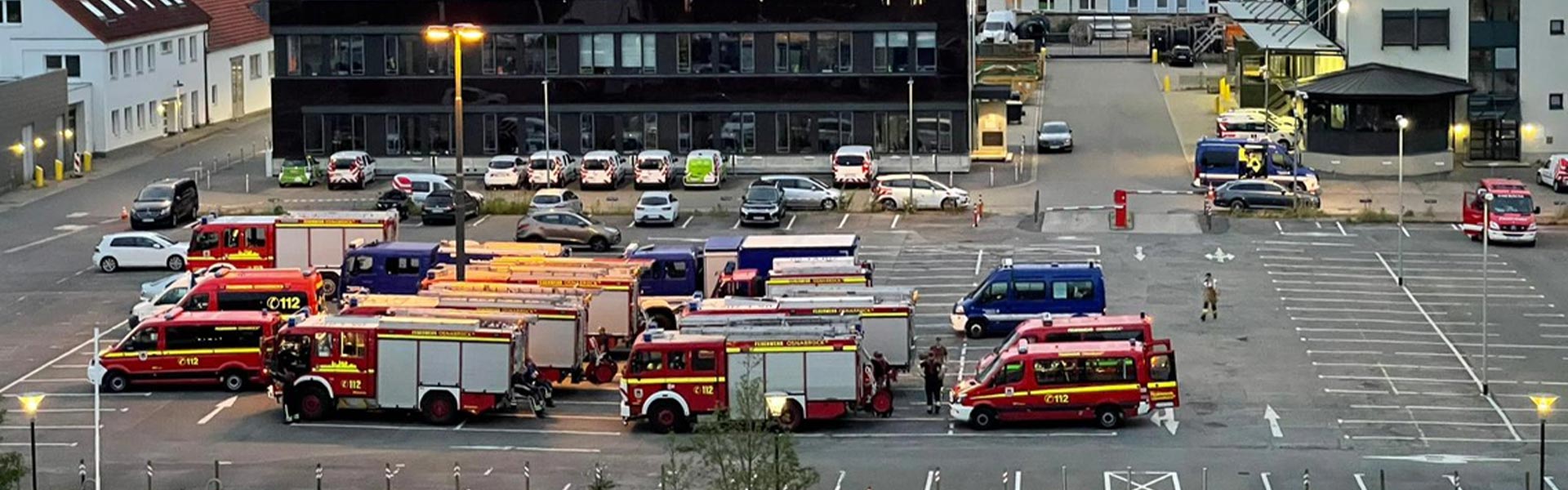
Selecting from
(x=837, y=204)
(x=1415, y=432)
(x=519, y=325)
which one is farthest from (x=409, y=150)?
(x=1415, y=432)

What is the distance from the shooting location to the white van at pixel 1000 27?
127m

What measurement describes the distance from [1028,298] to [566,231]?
1849 centimetres

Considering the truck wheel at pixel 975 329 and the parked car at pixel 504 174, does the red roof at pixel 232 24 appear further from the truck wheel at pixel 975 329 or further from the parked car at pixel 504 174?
the truck wheel at pixel 975 329

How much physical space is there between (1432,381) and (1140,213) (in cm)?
2568

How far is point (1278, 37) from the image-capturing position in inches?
3799

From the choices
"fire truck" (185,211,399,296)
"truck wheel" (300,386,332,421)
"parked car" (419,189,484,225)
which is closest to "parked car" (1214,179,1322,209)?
"parked car" (419,189,484,225)

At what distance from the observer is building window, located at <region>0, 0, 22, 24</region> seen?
97312 mm

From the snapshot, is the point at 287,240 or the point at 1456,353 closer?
the point at 1456,353

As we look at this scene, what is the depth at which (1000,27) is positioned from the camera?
132m

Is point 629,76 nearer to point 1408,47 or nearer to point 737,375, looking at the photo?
point 1408,47

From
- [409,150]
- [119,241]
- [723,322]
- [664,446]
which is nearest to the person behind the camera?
[664,446]

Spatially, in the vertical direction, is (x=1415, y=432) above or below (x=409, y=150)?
below

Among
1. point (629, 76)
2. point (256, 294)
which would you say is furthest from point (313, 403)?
point (629, 76)

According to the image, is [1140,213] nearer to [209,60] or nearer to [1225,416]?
[1225,416]
